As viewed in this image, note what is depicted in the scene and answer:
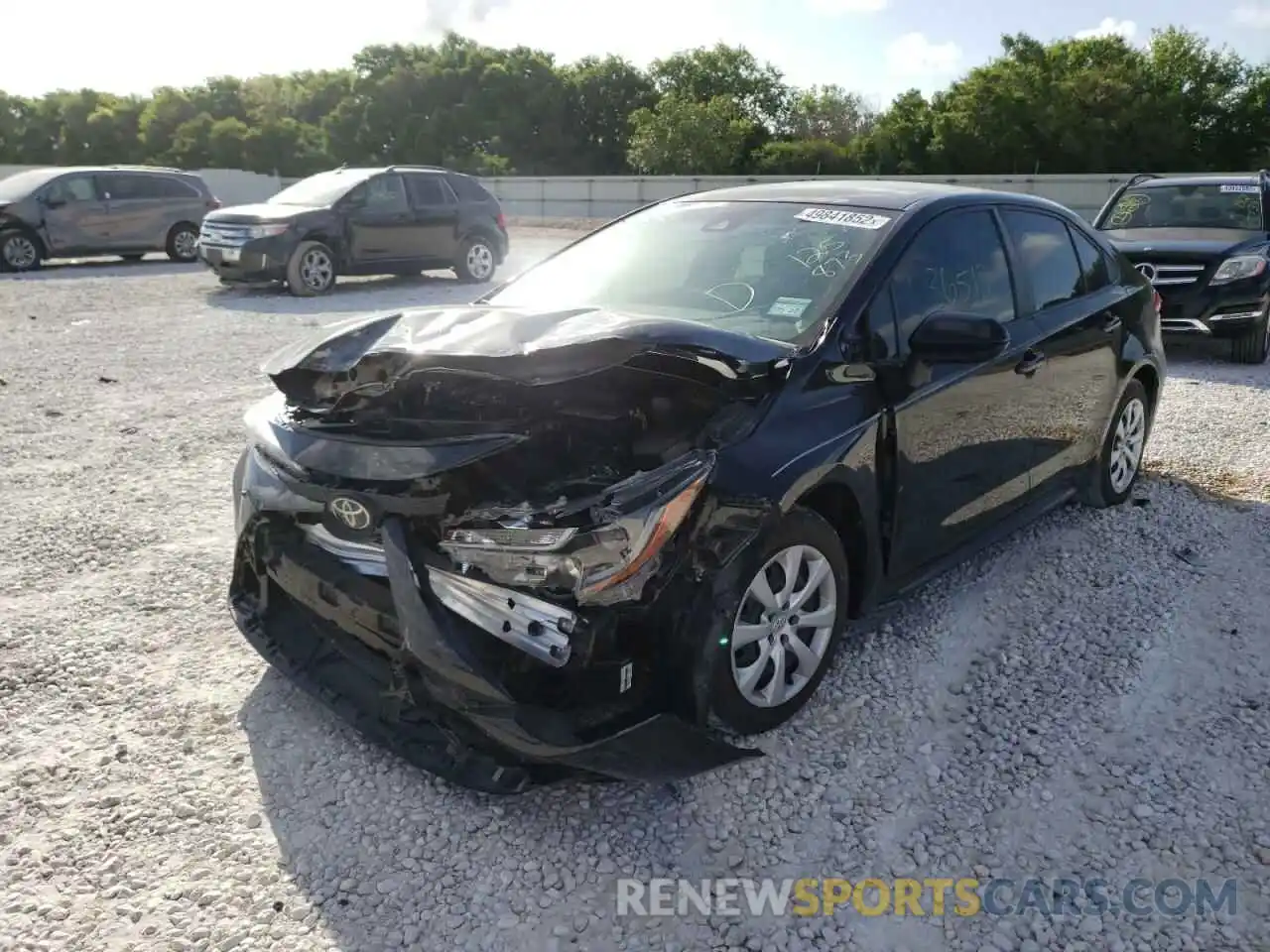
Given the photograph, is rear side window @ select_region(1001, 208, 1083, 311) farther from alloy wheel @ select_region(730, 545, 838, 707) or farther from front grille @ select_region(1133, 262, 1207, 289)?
front grille @ select_region(1133, 262, 1207, 289)

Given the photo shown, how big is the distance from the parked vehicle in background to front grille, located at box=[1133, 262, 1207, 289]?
49.3 feet

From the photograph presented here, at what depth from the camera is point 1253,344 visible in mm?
9562

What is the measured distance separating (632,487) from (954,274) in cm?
201

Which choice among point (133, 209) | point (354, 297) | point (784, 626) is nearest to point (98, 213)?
point (133, 209)

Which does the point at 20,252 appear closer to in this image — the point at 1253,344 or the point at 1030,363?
the point at 1030,363

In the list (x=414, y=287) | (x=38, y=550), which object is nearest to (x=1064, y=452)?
(x=38, y=550)

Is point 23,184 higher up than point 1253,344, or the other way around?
point 23,184

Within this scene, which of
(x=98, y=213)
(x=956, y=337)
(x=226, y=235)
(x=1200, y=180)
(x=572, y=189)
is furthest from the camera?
(x=572, y=189)

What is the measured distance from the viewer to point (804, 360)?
3.34 metres

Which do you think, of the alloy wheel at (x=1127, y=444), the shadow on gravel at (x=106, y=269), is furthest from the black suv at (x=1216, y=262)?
the shadow on gravel at (x=106, y=269)

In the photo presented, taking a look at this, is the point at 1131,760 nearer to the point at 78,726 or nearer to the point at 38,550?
the point at 78,726

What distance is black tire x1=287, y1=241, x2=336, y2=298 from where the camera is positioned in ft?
43.4

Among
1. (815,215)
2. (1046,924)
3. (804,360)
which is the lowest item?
(1046,924)

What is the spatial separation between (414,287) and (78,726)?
480 inches
